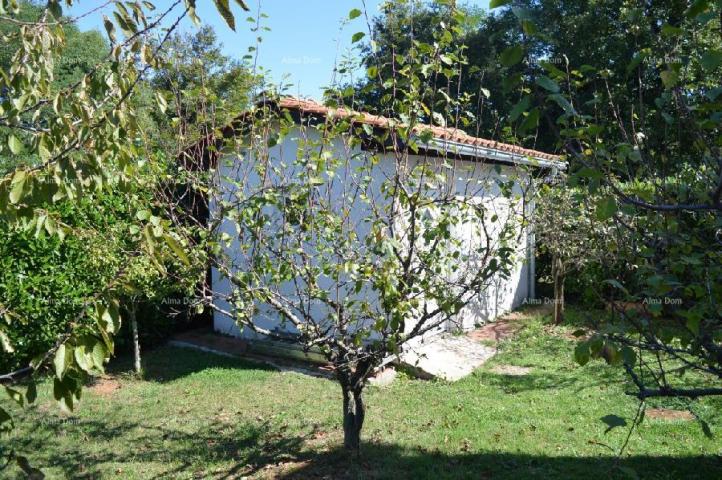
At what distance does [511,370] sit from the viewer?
854 centimetres

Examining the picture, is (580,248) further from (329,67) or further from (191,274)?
(191,274)

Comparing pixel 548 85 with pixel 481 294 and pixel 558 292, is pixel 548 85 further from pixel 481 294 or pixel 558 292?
pixel 558 292

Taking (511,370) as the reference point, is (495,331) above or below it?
above

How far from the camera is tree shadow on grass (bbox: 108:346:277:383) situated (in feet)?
28.7

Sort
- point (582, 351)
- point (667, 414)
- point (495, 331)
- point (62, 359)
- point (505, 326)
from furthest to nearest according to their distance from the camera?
point (505, 326) < point (495, 331) < point (667, 414) < point (582, 351) < point (62, 359)

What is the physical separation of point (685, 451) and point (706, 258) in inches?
115

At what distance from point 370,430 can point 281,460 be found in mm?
1076

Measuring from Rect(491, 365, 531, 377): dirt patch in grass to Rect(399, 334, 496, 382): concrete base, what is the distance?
1.01 feet

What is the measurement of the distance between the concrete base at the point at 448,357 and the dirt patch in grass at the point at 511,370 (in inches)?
12.1

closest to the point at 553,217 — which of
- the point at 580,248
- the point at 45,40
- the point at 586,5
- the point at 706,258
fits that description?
the point at 580,248

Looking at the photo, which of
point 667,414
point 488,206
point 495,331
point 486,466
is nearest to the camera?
point 486,466

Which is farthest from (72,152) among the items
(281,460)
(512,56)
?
(281,460)

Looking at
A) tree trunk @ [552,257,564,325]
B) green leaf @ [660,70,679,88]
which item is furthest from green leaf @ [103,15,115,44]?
tree trunk @ [552,257,564,325]

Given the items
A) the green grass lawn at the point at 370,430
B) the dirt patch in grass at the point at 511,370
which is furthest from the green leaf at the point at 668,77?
the dirt patch in grass at the point at 511,370
